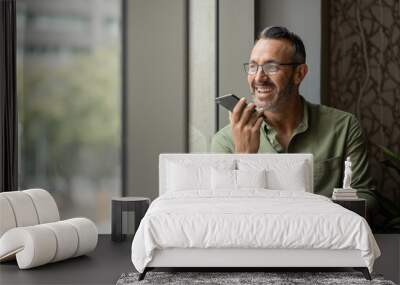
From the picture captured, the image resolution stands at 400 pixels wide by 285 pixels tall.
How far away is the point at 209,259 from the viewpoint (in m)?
3.72

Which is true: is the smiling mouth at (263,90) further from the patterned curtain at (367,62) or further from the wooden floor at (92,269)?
the wooden floor at (92,269)

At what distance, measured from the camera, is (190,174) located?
4961 millimetres

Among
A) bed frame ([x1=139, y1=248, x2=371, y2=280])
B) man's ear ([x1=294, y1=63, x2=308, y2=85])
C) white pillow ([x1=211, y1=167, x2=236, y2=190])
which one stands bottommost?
bed frame ([x1=139, y1=248, x2=371, y2=280])

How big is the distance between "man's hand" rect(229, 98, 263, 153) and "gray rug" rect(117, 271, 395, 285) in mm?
1550

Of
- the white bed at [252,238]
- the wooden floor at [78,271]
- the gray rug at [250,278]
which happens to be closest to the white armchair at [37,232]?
the wooden floor at [78,271]

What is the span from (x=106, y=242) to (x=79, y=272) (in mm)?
1168

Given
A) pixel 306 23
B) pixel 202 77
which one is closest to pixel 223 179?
pixel 202 77

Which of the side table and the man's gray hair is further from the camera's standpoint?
the man's gray hair

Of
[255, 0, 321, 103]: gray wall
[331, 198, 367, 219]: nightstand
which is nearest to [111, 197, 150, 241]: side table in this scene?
[331, 198, 367, 219]: nightstand

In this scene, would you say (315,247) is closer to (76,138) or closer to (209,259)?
(209,259)

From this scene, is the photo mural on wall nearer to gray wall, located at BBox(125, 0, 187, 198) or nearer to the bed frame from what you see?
gray wall, located at BBox(125, 0, 187, 198)

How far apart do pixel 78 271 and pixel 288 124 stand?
212 cm

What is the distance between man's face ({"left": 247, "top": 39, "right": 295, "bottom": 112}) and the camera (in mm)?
5398

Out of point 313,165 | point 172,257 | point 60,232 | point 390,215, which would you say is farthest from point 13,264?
point 390,215
